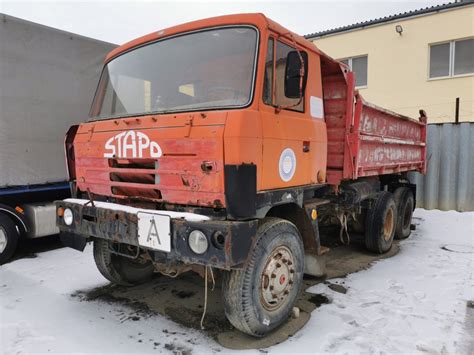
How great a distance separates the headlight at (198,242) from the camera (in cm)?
263

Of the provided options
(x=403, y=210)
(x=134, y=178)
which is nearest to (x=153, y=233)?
(x=134, y=178)

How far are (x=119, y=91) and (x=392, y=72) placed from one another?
9.42 m

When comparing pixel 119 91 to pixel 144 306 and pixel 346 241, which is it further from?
pixel 346 241

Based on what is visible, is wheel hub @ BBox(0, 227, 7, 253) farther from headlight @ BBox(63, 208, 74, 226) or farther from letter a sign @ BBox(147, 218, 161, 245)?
letter a sign @ BBox(147, 218, 161, 245)

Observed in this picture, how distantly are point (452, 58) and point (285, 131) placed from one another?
9.28 metres

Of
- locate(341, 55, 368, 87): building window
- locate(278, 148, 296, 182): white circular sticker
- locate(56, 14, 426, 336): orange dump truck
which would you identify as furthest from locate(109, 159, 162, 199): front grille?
locate(341, 55, 368, 87): building window

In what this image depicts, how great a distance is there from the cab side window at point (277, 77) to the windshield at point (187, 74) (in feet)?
0.48

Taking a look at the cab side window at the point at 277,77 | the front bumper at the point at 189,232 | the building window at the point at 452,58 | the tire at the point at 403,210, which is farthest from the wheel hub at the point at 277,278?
the building window at the point at 452,58

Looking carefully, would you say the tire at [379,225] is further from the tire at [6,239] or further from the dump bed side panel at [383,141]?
the tire at [6,239]

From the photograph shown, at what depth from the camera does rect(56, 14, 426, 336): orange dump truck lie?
2.67m

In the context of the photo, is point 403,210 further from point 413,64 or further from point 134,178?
point 413,64

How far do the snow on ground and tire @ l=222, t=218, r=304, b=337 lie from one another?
0.26 metres

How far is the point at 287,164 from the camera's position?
3.17 metres

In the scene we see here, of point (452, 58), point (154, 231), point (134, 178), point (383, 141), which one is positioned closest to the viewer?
point (154, 231)
